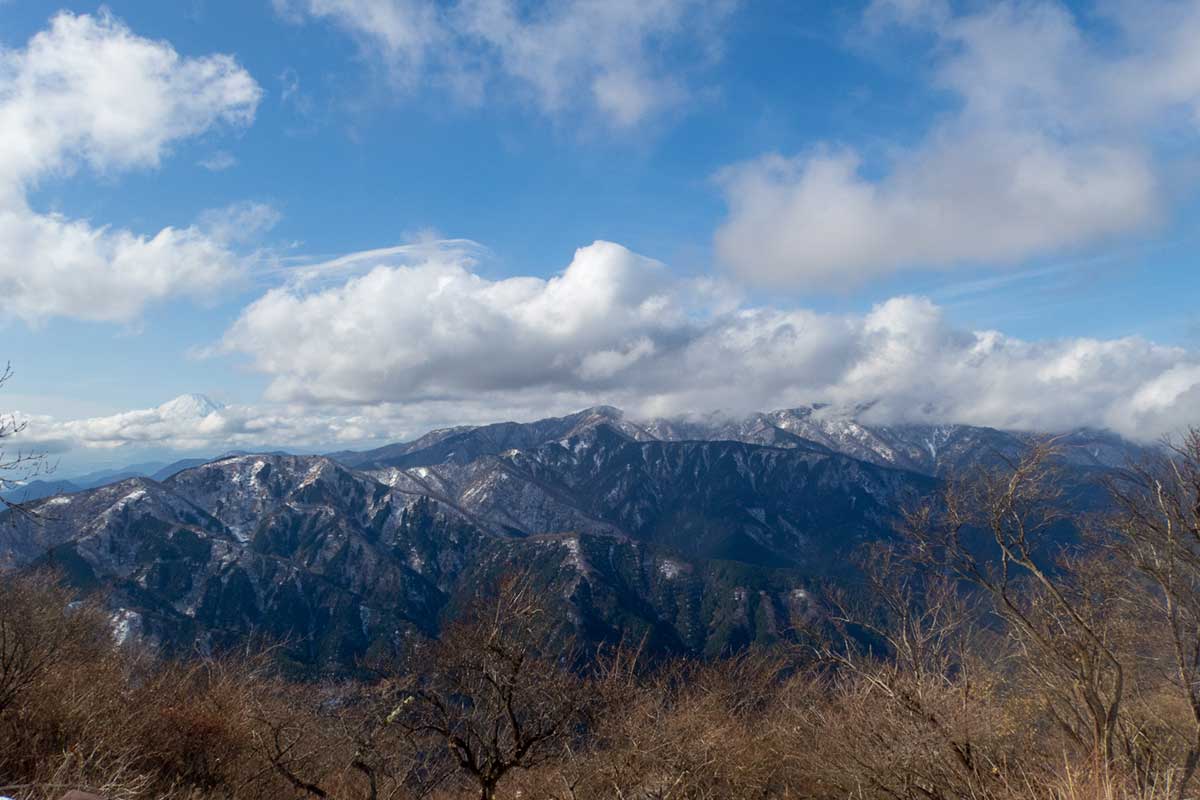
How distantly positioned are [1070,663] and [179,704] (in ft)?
114

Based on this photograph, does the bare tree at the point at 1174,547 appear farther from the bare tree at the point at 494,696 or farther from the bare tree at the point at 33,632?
the bare tree at the point at 33,632

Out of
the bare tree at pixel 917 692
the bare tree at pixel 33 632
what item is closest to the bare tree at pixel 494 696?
the bare tree at pixel 917 692

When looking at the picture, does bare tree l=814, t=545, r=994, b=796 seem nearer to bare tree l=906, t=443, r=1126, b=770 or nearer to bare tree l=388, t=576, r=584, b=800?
bare tree l=906, t=443, r=1126, b=770

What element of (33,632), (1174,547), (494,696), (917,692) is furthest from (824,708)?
(33,632)

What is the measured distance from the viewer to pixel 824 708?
3219cm

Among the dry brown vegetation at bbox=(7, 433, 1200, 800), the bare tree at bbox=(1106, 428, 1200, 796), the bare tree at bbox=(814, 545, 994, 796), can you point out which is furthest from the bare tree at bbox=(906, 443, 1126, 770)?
the bare tree at bbox=(814, 545, 994, 796)

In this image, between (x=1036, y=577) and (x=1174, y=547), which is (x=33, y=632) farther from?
(x=1174, y=547)

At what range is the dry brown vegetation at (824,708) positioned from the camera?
61.5 ft

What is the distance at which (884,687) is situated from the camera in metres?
19.2

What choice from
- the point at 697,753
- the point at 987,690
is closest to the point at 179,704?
the point at 697,753

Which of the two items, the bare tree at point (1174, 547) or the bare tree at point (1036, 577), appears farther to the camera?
the bare tree at point (1174, 547)

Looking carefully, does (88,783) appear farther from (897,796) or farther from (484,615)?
(897,796)

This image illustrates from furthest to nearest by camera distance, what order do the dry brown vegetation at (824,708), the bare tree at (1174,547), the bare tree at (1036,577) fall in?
the bare tree at (1174,547) < the bare tree at (1036,577) < the dry brown vegetation at (824,708)

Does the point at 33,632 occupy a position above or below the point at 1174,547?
below
